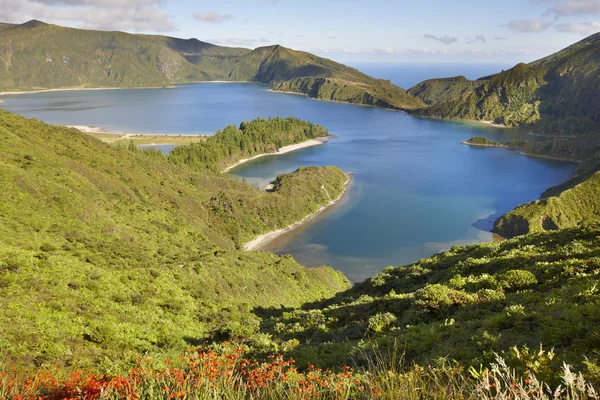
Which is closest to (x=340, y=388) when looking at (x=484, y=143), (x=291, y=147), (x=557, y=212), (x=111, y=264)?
(x=111, y=264)

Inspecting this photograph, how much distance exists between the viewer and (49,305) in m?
19.2

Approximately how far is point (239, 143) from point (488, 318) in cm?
15584

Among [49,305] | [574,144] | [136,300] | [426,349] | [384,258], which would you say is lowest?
[384,258]

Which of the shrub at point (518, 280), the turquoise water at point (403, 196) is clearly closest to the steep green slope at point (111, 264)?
the shrub at point (518, 280)

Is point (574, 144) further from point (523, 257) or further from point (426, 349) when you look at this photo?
point (426, 349)

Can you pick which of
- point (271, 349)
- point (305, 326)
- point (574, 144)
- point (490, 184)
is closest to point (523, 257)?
point (305, 326)

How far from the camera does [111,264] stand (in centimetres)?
3027

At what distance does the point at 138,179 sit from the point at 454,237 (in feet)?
215

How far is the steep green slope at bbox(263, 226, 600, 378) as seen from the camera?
396 inches

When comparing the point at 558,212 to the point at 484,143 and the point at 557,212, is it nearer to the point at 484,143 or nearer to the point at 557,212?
the point at 557,212

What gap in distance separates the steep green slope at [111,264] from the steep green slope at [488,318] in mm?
6640

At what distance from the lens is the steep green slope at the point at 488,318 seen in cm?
1005

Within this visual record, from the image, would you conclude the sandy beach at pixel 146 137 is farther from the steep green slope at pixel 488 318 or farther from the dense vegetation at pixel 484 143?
the steep green slope at pixel 488 318

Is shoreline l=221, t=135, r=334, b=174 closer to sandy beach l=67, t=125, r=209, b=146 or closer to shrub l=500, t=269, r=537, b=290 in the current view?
sandy beach l=67, t=125, r=209, b=146
